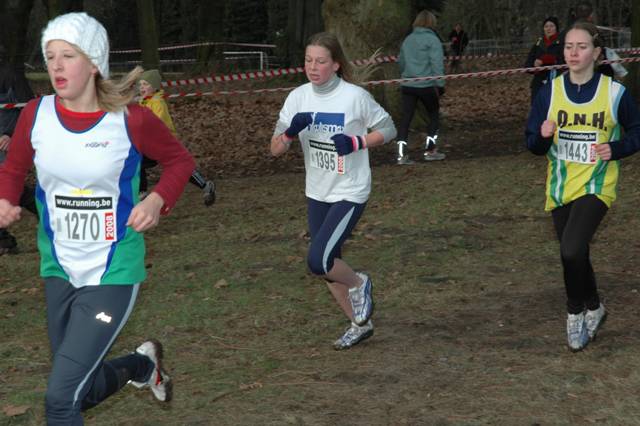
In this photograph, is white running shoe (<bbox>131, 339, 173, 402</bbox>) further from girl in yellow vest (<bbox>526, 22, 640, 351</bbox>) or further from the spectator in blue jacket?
the spectator in blue jacket

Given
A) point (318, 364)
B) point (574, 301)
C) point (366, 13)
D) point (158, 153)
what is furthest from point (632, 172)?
point (158, 153)

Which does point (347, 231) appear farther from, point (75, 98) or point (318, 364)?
point (75, 98)

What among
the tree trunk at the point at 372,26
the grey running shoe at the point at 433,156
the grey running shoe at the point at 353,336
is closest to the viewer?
the grey running shoe at the point at 353,336

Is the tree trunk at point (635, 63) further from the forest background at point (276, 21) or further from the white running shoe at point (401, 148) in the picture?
the white running shoe at point (401, 148)

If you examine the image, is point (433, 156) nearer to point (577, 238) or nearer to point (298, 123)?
point (298, 123)

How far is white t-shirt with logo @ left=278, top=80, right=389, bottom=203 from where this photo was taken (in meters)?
6.32

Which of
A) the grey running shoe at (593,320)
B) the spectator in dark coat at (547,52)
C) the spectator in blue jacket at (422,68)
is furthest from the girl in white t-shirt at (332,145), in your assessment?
the spectator in dark coat at (547,52)

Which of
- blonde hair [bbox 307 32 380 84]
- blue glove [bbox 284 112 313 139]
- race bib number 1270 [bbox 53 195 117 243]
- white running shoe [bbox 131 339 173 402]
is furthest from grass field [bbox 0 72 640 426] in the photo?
blonde hair [bbox 307 32 380 84]

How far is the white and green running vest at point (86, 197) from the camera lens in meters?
4.11

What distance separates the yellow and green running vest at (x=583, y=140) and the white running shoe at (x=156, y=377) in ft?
9.01

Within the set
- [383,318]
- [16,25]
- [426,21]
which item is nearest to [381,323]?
[383,318]

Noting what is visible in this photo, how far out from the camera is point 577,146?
20.0ft

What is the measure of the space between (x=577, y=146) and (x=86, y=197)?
3.28 metres

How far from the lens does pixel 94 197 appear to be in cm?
412
